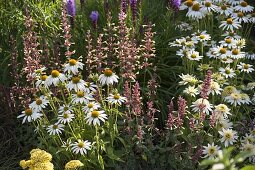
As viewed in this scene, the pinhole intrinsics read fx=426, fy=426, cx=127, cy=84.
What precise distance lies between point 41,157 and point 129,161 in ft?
2.61

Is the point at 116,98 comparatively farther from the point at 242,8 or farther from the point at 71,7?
the point at 242,8

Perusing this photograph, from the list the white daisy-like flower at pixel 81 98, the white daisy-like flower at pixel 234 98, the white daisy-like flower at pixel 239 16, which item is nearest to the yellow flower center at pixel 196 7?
the white daisy-like flower at pixel 239 16

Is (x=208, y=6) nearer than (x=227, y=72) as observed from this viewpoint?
No

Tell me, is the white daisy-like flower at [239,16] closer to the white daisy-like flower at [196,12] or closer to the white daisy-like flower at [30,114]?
the white daisy-like flower at [196,12]

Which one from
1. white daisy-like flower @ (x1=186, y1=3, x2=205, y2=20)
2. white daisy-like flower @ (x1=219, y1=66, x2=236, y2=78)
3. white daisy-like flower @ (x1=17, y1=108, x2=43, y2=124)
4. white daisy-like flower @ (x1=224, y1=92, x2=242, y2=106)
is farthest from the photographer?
white daisy-like flower @ (x1=186, y1=3, x2=205, y2=20)

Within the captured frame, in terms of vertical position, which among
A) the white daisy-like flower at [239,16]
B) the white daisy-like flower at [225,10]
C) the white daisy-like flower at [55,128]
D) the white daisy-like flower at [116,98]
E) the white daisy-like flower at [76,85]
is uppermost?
the white daisy-like flower at [225,10]

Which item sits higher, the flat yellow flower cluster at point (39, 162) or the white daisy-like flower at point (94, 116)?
the white daisy-like flower at point (94, 116)

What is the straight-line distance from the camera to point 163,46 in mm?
4199

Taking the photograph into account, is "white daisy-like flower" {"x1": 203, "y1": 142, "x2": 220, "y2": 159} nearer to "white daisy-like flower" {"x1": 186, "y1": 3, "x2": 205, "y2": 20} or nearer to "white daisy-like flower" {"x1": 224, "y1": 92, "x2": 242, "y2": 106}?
"white daisy-like flower" {"x1": 224, "y1": 92, "x2": 242, "y2": 106}

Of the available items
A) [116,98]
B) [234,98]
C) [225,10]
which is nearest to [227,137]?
[234,98]

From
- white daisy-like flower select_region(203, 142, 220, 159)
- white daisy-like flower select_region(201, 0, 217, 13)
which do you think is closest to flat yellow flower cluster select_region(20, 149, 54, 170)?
white daisy-like flower select_region(203, 142, 220, 159)

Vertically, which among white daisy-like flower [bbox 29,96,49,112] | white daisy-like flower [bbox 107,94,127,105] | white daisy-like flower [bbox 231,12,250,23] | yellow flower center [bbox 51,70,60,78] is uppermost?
white daisy-like flower [bbox 231,12,250,23]

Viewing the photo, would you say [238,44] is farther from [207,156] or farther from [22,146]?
[22,146]

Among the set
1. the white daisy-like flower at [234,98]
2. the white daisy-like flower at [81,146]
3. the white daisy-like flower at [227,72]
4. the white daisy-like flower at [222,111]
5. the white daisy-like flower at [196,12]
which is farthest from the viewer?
the white daisy-like flower at [196,12]
